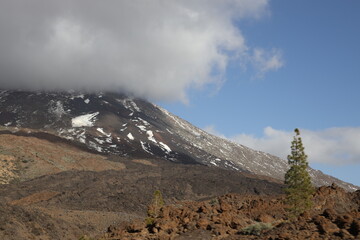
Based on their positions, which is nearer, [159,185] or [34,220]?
[34,220]

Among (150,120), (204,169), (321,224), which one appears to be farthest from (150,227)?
(150,120)

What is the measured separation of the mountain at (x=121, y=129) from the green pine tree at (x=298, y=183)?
73982mm

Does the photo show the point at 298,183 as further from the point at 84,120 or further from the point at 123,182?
the point at 84,120

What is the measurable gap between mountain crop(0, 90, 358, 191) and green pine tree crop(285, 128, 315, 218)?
243ft

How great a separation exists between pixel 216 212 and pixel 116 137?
338 feet

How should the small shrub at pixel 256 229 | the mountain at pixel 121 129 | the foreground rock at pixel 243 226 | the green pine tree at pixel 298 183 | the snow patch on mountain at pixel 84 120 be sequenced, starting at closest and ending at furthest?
1. the foreground rock at pixel 243 226
2. the small shrub at pixel 256 229
3. the green pine tree at pixel 298 183
4. the mountain at pixel 121 129
5. the snow patch on mountain at pixel 84 120

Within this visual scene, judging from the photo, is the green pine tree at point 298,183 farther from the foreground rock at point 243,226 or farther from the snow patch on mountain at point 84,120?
the snow patch on mountain at point 84,120

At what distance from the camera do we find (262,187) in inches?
2864

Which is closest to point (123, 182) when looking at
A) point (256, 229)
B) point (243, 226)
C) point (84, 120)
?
point (243, 226)

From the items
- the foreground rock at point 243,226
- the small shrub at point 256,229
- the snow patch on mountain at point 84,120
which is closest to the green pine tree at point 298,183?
the foreground rock at point 243,226

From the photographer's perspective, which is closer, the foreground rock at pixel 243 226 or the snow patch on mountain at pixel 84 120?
the foreground rock at pixel 243 226

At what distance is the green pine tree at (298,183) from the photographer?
28156mm

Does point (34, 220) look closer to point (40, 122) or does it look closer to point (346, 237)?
point (346, 237)

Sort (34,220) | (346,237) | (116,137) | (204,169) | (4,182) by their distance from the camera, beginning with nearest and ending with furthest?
(346,237) → (34,220) → (4,182) → (204,169) → (116,137)
